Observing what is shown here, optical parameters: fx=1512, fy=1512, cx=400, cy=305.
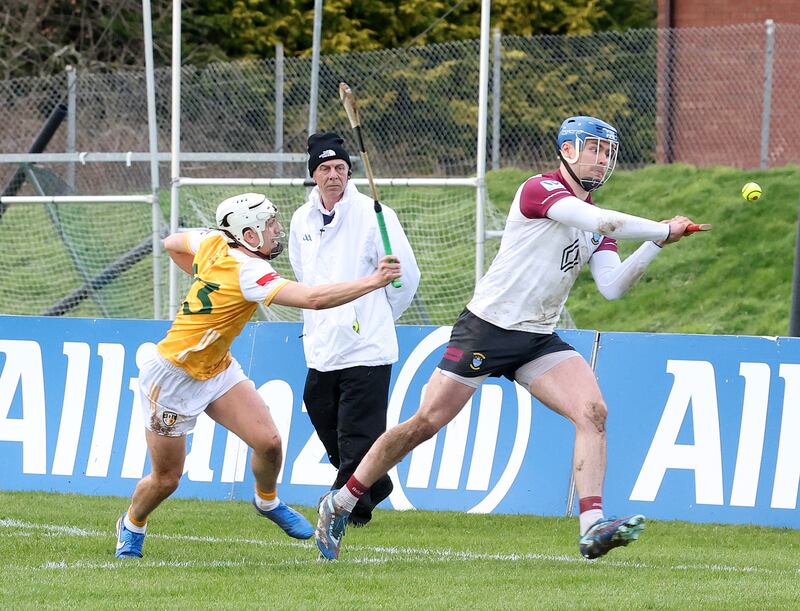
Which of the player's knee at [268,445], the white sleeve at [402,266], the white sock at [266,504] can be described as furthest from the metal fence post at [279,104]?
the player's knee at [268,445]

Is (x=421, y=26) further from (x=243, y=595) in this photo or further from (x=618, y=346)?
(x=243, y=595)

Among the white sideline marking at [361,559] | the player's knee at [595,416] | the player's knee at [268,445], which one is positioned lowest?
the white sideline marking at [361,559]

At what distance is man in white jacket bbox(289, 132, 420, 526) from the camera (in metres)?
8.89

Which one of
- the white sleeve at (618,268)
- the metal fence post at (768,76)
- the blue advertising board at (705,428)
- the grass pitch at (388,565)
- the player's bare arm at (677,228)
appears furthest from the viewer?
the metal fence post at (768,76)

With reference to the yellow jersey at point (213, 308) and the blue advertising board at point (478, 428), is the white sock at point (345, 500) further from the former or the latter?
the blue advertising board at point (478, 428)

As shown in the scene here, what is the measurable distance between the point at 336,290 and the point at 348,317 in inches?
70.8

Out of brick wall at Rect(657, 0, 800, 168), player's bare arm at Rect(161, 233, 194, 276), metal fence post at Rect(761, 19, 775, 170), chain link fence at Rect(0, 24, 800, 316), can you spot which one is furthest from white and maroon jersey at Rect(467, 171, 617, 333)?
brick wall at Rect(657, 0, 800, 168)

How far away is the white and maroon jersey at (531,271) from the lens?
745 centimetres

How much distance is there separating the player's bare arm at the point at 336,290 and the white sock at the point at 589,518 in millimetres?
1404

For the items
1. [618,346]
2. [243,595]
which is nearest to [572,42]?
[618,346]

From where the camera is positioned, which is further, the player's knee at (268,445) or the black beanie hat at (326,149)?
the black beanie hat at (326,149)

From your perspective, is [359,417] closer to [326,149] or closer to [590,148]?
[326,149]

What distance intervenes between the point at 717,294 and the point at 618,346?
7.75 meters

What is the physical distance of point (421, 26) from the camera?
2684 cm
